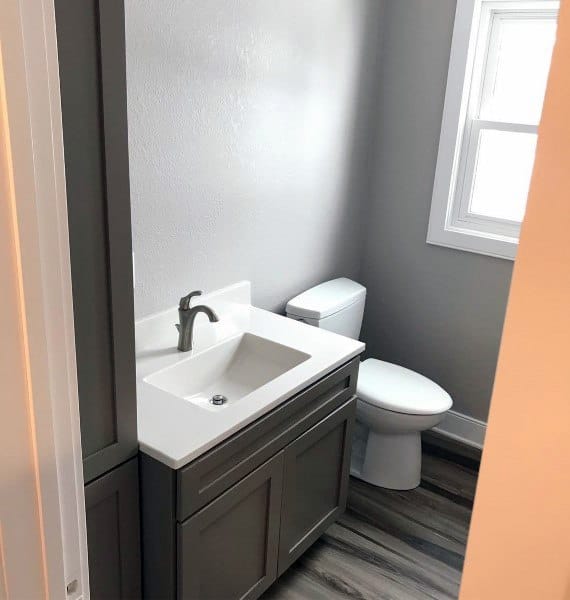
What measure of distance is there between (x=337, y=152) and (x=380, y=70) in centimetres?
45

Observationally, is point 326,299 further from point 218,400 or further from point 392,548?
point 392,548

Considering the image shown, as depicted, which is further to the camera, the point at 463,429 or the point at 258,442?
the point at 463,429

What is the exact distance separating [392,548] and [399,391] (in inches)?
23.6

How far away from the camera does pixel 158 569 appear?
1.74 m

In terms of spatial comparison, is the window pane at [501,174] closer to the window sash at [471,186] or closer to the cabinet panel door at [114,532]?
the window sash at [471,186]

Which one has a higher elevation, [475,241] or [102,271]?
[102,271]

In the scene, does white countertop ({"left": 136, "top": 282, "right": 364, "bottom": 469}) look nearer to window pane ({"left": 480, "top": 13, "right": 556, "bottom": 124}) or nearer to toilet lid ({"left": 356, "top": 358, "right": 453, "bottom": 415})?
toilet lid ({"left": 356, "top": 358, "right": 453, "bottom": 415})

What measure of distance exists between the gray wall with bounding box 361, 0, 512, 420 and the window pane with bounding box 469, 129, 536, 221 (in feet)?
0.70

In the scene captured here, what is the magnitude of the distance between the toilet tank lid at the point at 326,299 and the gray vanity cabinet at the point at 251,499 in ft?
1.45

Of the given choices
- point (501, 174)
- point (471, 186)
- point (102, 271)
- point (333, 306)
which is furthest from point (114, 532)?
point (501, 174)

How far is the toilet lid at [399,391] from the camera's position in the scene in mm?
2598

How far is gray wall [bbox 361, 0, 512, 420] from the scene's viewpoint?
2.81 meters

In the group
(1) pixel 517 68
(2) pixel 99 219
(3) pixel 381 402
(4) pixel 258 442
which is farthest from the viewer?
(1) pixel 517 68

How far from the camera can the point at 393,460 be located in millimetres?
2791
